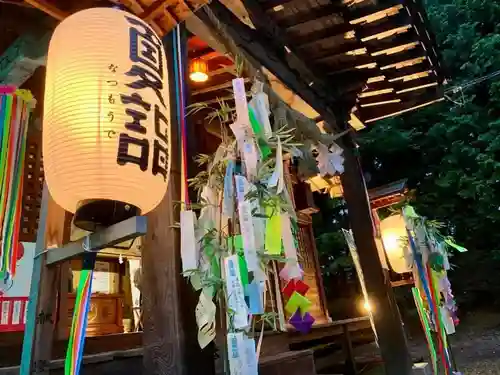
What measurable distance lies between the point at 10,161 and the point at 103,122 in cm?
286

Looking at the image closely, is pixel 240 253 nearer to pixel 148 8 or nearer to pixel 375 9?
pixel 148 8

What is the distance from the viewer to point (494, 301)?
16.0 meters

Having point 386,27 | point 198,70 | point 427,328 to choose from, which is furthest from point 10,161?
point 427,328

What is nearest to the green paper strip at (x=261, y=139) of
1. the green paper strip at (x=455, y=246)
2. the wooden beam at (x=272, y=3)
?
the wooden beam at (x=272, y=3)

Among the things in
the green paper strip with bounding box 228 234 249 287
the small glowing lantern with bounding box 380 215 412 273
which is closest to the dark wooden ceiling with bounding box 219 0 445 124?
the small glowing lantern with bounding box 380 215 412 273

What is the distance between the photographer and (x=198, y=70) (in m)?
5.27

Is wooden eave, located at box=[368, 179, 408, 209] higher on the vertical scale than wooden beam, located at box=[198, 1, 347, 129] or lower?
lower

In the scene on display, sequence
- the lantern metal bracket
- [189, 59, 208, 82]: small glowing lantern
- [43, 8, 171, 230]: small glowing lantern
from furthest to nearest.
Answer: [189, 59, 208, 82]: small glowing lantern < [43, 8, 171, 230]: small glowing lantern < the lantern metal bracket

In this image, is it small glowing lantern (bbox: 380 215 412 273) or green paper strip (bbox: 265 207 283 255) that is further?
small glowing lantern (bbox: 380 215 412 273)

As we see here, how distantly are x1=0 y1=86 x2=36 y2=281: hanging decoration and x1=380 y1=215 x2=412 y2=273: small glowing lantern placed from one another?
5.62m

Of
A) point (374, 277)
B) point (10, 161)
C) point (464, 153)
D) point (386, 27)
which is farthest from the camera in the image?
point (464, 153)

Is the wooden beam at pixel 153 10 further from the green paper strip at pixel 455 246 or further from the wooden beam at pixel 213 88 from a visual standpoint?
the green paper strip at pixel 455 246

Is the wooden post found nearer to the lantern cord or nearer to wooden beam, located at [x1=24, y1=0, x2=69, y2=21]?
the lantern cord

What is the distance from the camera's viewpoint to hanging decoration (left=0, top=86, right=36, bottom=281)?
422 cm
